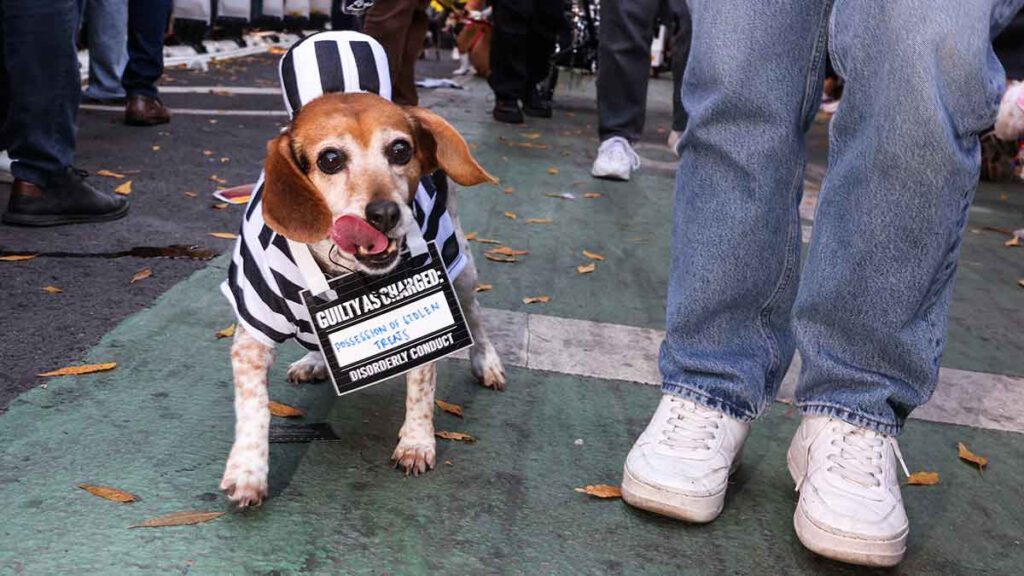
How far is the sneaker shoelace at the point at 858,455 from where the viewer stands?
1861mm

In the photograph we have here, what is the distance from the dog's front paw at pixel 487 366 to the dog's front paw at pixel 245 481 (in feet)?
2.69

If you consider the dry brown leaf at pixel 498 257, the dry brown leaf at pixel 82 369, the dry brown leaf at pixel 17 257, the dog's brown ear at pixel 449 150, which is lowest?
the dry brown leaf at pixel 498 257

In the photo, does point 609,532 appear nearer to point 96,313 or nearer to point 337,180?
point 337,180

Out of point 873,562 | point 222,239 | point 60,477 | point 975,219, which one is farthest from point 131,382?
point 975,219

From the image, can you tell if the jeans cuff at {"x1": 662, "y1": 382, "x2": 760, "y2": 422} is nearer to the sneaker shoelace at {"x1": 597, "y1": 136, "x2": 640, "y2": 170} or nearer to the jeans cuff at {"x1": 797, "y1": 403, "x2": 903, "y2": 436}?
the jeans cuff at {"x1": 797, "y1": 403, "x2": 903, "y2": 436}

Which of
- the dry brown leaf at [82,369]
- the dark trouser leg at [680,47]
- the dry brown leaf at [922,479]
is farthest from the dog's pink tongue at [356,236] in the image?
the dark trouser leg at [680,47]

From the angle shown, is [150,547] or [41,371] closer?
[150,547]

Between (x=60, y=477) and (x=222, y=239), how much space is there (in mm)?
2009

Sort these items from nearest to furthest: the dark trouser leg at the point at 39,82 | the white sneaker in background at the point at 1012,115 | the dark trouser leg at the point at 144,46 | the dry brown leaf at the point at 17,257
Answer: the dry brown leaf at the point at 17,257 → the dark trouser leg at the point at 39,82 → the white sneaker in background at the point at 1012,115 → the dark trouser leg at the point at 144,46

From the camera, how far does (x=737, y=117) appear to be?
6.45 feet

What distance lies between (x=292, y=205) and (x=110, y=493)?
0.68 m

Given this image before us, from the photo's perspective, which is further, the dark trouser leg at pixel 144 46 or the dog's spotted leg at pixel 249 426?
the dark trouser leg at pixel 144 46

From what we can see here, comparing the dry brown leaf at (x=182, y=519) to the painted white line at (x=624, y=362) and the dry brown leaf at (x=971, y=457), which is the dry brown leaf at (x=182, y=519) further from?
the dry brown leaf at (x=971, y=457)

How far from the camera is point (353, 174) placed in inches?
77.5
